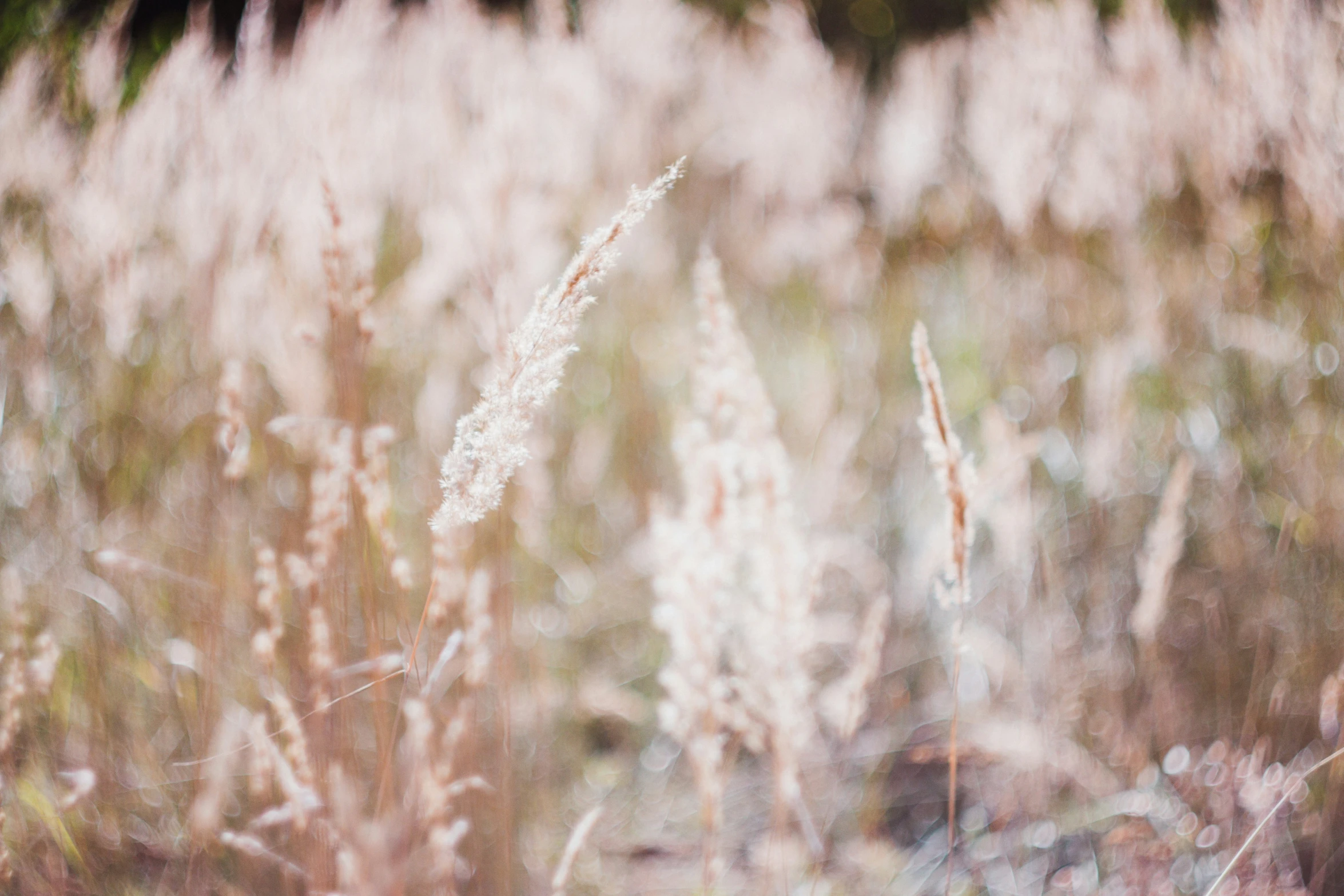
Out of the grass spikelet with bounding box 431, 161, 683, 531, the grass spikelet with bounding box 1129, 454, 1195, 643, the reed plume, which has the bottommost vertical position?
the grass spikelet with bounding box 1129, 454, 1195, 643

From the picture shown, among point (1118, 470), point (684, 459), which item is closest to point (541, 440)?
point (684, 459)

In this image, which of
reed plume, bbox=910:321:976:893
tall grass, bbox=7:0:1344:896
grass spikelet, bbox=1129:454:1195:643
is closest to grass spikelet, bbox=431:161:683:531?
tall grass, bbox=7:0:1344:896

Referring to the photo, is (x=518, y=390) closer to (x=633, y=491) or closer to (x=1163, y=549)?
(x=1163, y=549)

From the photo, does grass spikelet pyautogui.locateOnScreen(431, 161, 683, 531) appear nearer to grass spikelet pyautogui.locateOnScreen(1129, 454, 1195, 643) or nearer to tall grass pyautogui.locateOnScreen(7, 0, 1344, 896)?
tall grass pyautogui.locateOnScreen(7, 0, 1344, 896)

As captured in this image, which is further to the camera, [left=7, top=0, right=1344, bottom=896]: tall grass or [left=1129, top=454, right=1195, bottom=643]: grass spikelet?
[left=1129, top=454, right=1195, bottom=643]: grass spikelet

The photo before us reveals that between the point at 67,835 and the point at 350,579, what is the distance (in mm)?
446

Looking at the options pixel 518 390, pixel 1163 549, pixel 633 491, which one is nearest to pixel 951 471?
pixel 518 390

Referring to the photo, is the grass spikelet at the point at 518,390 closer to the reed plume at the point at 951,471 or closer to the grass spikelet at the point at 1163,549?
the reed plume at the point at 951,471

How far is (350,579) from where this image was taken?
1.22 meters

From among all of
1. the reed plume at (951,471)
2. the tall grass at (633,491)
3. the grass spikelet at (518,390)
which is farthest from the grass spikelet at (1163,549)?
the grass spikelet at (518,390)

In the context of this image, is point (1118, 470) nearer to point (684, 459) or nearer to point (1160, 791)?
point (1160, 791)

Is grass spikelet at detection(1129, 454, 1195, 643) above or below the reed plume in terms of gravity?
below

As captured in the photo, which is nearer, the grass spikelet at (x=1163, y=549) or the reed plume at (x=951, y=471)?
the reed plume at (x=951, y=471)

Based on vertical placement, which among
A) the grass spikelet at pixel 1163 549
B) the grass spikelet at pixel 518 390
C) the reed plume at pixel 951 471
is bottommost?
the grass spikelet at pixel 1163 549
